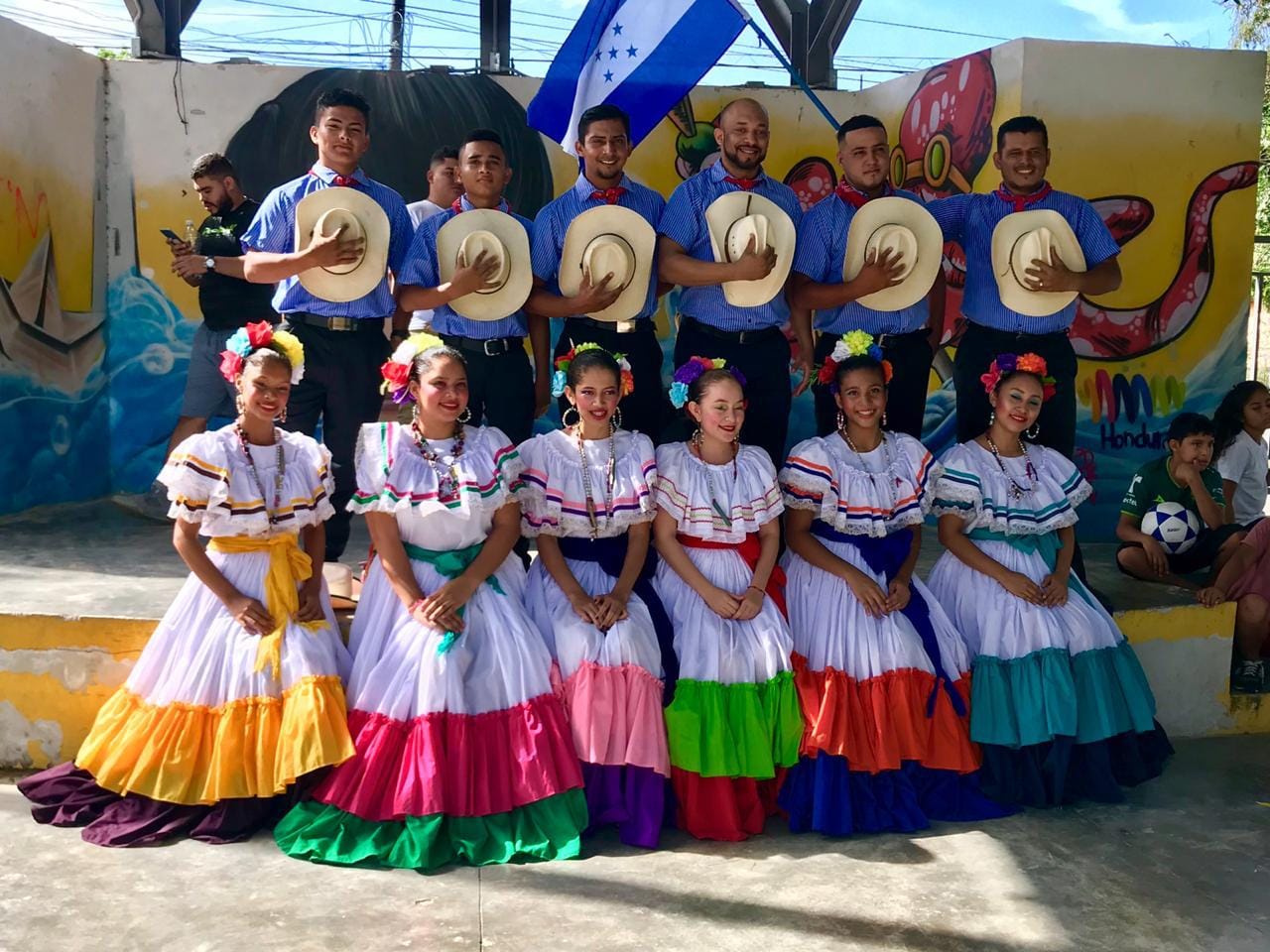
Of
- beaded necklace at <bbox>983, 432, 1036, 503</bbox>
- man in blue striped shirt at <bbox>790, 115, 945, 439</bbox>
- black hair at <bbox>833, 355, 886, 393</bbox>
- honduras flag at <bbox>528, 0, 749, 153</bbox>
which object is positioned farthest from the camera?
honduras flag at <bbox>528, 0, 749, 153</bbox>

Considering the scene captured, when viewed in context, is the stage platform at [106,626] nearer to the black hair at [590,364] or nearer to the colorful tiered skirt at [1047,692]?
the colorful tiered skirt at [1047,692]

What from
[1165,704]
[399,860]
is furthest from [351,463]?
[1165,704]

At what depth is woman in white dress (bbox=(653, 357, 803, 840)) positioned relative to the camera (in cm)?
393

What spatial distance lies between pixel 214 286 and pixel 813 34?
162 inches

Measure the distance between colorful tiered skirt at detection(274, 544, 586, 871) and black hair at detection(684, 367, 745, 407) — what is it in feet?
3.36

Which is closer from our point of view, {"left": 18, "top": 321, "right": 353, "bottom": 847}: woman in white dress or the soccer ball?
{"left": 18, "top": 321, "right": 353, "bottom": 847}: woman in white dress

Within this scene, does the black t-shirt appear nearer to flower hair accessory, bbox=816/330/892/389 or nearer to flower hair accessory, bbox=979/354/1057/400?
flower hair accessory, bbox=816/330/892/389

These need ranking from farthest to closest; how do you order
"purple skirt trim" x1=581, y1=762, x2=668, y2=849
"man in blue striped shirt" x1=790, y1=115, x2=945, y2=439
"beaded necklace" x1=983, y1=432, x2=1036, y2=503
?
"man in blue striped shirt" x1=790, y1=115, x2=945, y2=439 → "beaded necklace" x1=983, y1=432, x2=1036, y2=503 → "purple skirt trim" x1=581, y1=762, x2=668, y2=849

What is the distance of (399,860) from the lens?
11.6ft

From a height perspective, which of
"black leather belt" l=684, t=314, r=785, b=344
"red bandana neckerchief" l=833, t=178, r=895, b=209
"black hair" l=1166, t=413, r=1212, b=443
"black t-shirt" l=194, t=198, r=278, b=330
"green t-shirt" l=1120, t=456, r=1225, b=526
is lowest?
"green t-shirt" l=1120, t=456, r=1225, b=526

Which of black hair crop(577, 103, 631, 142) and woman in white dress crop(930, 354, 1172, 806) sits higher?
black hair crop(577, 103, 631, 142)

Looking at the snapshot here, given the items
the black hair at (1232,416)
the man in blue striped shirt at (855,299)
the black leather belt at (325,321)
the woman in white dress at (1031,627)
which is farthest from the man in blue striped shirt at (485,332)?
the black hair at (1232,416)

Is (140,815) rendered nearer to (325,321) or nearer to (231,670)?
(231,670)

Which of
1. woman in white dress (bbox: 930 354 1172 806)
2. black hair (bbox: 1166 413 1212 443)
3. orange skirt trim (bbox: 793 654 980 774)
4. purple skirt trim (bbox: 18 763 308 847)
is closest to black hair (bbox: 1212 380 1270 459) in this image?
black hair (bbox: 1166 413 1212 443)
